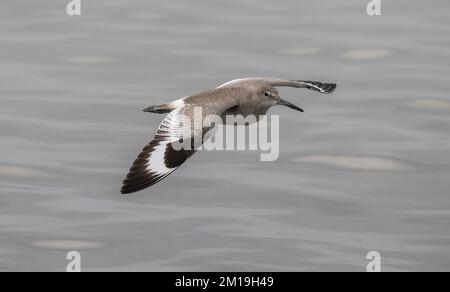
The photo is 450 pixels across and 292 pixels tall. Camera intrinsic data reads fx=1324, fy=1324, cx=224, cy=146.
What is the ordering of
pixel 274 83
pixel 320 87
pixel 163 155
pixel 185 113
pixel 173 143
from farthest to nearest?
pixel 320 87 < pixel 274 83 < pixel 185 113 < pixel 173 143 < pixel 163 155

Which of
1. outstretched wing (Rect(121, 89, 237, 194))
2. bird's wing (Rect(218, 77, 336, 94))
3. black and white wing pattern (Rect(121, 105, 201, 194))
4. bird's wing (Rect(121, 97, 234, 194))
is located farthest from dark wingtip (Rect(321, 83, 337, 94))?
black and white wing pattern (Rect(121, 105, 201, 194))

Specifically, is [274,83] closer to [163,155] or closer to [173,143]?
[173,143]

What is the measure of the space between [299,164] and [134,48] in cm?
397

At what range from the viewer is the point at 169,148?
32.2 feet

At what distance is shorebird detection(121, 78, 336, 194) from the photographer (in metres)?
9.55

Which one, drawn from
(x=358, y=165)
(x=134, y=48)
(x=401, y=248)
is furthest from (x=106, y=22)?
(x=401, y=248)

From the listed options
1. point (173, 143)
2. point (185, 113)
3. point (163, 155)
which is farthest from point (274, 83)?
point (163, 155)

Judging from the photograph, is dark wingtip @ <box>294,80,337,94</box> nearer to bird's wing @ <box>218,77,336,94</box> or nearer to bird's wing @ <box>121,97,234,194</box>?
bird's wing @ <box>218,77,336,94</box>

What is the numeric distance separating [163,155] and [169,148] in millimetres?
114

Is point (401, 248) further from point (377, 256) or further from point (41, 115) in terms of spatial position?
point (41, 115)

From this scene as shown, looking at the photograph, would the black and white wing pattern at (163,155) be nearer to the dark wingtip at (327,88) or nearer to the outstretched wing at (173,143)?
the outstretched wing at (173,143)

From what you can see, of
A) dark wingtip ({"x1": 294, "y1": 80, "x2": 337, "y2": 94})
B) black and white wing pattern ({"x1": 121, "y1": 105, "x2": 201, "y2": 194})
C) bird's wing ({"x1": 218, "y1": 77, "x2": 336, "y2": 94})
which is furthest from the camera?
dark wingtip ({"x1": 294, "y1": 80, "x2": 337, "y2": 94})

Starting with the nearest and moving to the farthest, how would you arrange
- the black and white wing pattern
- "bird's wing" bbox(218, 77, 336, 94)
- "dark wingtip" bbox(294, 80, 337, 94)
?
1. the black and white wing pattern
2. "bird's wing" bbox(218, 77, 336, 94)
3. "dark wingtip" bbox(294, 80, 337, 94)

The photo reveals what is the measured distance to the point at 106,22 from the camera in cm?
1788
